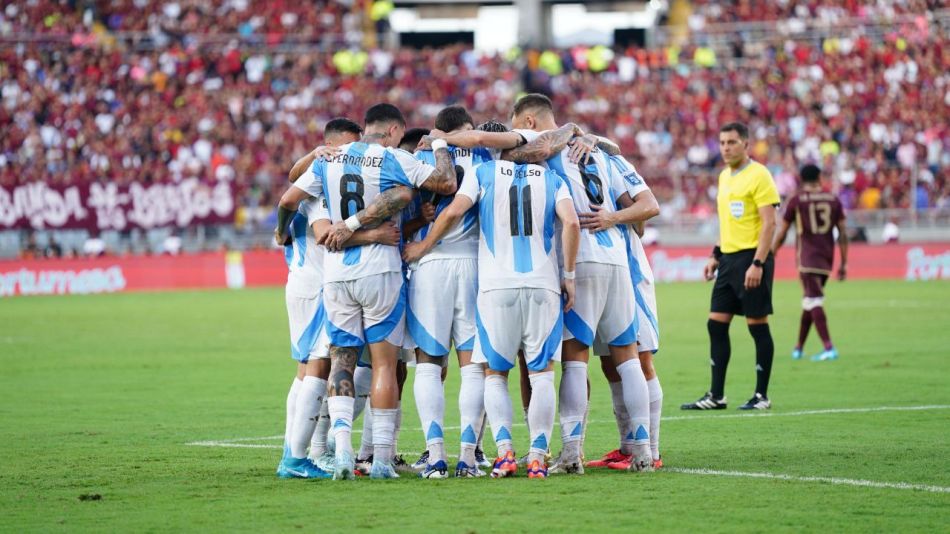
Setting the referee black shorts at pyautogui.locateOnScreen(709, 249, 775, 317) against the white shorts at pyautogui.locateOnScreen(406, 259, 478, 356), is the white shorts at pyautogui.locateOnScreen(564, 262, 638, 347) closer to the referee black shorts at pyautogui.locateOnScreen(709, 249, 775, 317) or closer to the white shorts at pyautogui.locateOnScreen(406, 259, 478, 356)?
the white shorts at pyautogui.locateOnScreen(406, 259, 478, 356)

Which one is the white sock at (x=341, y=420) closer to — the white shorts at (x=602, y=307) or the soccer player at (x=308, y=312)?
the soccer player at (x=308, y=312)

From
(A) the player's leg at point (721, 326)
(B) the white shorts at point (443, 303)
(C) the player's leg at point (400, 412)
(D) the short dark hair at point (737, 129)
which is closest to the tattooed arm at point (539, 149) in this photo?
(B) the white shorts at point (443, 303)

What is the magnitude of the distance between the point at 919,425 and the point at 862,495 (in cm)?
350

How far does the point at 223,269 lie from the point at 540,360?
27.3m

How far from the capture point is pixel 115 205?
115 ft

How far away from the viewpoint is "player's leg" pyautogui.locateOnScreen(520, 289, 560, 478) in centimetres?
858

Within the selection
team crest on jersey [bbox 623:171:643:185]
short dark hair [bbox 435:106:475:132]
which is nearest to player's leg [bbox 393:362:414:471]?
short dark hair [bbox 435:106:475:132]

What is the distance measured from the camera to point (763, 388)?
40.7 feet

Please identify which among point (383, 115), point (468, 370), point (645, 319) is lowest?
point (468, 370)

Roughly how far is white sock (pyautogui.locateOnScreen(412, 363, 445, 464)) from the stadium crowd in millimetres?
27660


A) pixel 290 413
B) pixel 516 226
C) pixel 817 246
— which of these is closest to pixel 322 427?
pixel 290 413

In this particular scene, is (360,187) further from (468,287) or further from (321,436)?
(321,436)

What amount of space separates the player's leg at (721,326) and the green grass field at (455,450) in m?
0.27

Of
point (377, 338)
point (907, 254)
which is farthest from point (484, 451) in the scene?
point (907, 254)
